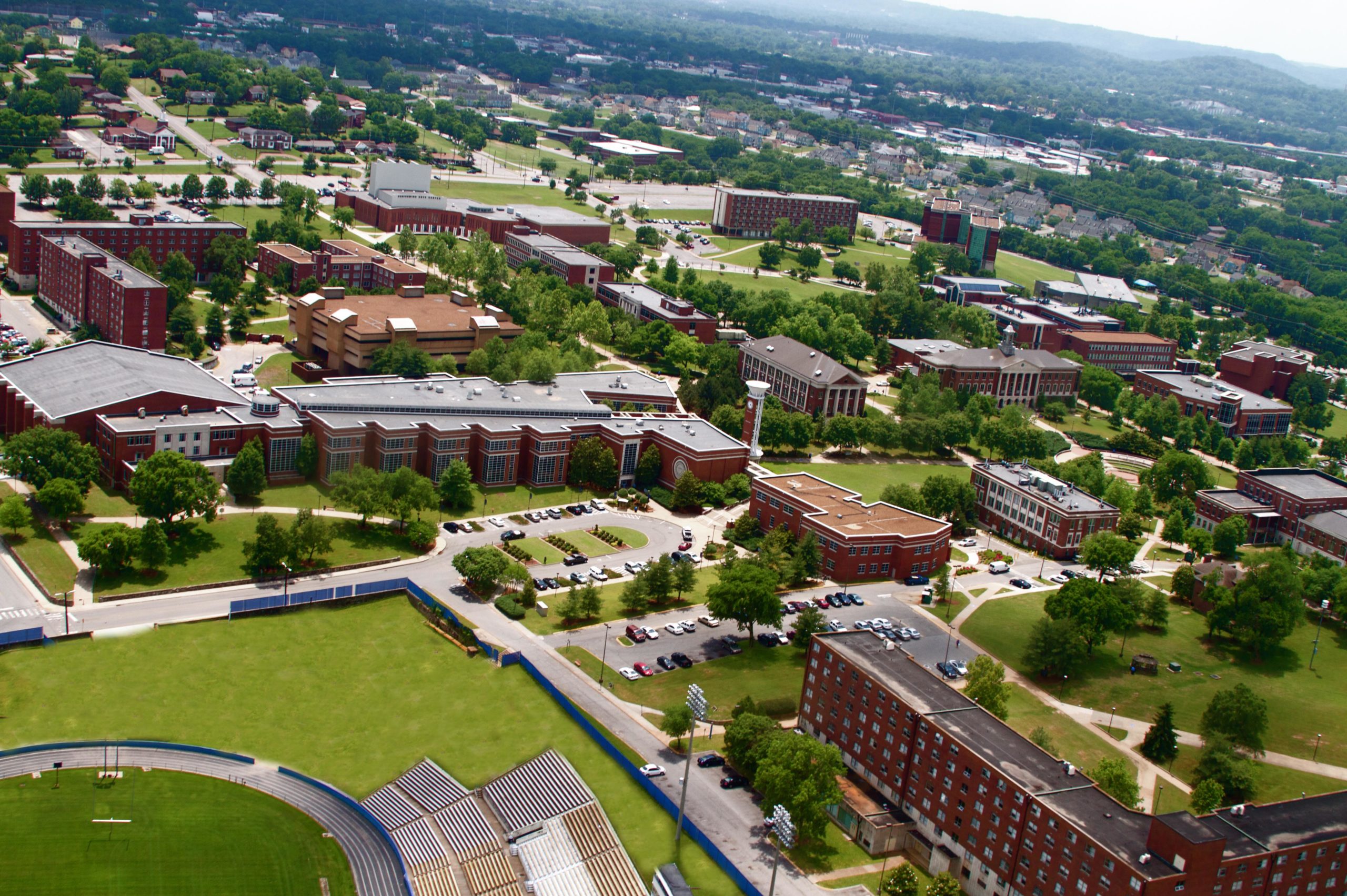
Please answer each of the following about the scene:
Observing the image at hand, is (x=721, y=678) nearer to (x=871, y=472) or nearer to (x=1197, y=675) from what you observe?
(x=1197, y=675)

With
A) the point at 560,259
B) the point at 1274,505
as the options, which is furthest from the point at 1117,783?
the point at 560,259

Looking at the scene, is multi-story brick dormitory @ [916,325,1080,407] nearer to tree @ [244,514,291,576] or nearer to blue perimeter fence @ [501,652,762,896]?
blue perimeter fence @ [501,652,762,896]

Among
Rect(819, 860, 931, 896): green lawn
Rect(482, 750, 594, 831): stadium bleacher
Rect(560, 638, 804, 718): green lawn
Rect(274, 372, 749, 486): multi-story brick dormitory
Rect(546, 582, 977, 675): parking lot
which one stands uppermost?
Rect(274, 372, 749, 486): multi-story brick dormitory

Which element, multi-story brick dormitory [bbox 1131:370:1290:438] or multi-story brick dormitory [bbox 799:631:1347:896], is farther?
multi-story brick dormitory [bbox 1131:370:1290:438]

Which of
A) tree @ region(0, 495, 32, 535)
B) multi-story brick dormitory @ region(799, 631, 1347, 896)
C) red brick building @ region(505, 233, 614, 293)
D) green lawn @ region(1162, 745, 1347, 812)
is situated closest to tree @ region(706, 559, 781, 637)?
multi-story brick dormitory @ region(799, 631, 1347, 896)

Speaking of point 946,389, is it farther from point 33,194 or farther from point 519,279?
point 33,194

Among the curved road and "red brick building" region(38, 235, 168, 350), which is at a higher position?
"red brick building" region(38, 235, 168, 350)

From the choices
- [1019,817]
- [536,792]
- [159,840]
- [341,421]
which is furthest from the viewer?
[341,421]
